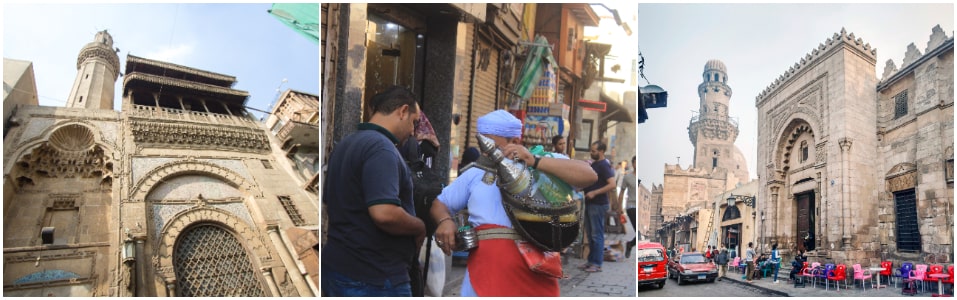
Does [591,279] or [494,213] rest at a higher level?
[494,213]

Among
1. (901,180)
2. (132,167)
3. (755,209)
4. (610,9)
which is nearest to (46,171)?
(132,167)

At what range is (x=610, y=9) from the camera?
447 cm

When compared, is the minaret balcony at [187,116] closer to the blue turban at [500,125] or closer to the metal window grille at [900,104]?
the blue turban at [500,125]

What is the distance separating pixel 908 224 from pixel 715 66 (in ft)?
5.97

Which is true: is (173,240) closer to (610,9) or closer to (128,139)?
(128,139)

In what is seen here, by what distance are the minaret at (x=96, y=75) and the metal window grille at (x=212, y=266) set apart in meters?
1.30

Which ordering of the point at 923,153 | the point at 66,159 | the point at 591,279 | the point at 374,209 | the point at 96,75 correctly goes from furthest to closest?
the point at 66,159 → the point at 96,75 → the point at 923,153 → the point at 591,279 → the point at 374,209

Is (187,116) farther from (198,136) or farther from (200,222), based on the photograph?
(200,222)

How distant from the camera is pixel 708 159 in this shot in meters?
5.52

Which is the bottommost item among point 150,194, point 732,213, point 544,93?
point 150,194

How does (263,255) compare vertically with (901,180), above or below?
below

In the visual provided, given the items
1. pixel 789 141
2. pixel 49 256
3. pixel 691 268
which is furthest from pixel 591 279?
pixel 49 256

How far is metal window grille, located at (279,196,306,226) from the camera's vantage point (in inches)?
232

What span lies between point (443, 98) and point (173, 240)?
9.59 ft
